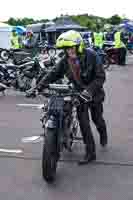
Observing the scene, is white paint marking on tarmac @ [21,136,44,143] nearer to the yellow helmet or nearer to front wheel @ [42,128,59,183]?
front wheel @ [42,128,59,183]

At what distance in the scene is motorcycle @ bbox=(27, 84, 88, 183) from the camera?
551 centimetres

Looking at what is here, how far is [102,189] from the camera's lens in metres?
5.43

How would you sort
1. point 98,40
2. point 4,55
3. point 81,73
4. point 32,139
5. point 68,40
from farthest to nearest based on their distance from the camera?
point 98,40, point 4,55, point 32,139, point 81,73, point 68,40

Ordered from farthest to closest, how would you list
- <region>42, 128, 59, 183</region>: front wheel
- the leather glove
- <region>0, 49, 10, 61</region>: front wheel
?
<region>0, 49, 10, 61</region>: front wheel, the leather glove, <region>42, 128, 59, 183</region>: front wheel

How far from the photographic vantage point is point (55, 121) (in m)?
5.66

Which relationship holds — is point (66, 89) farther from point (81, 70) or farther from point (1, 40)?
point (1, 40)

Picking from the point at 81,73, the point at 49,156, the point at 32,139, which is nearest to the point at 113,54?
the point at 32,139

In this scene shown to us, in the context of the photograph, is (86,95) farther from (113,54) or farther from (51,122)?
(113,54)

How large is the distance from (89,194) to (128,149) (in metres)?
1.98

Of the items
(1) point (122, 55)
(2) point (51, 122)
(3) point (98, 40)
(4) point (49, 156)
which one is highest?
(2) point (51, 122)

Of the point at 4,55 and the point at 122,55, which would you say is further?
the point at 122,55

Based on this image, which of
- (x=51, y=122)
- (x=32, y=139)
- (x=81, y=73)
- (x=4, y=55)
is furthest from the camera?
(x=4, y=55)

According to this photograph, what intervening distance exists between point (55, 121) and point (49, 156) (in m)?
0.42

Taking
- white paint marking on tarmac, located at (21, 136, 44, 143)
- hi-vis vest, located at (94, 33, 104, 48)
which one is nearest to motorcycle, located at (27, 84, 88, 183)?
white paint marking on tarmac, located at (21, 136, 44, 143)
